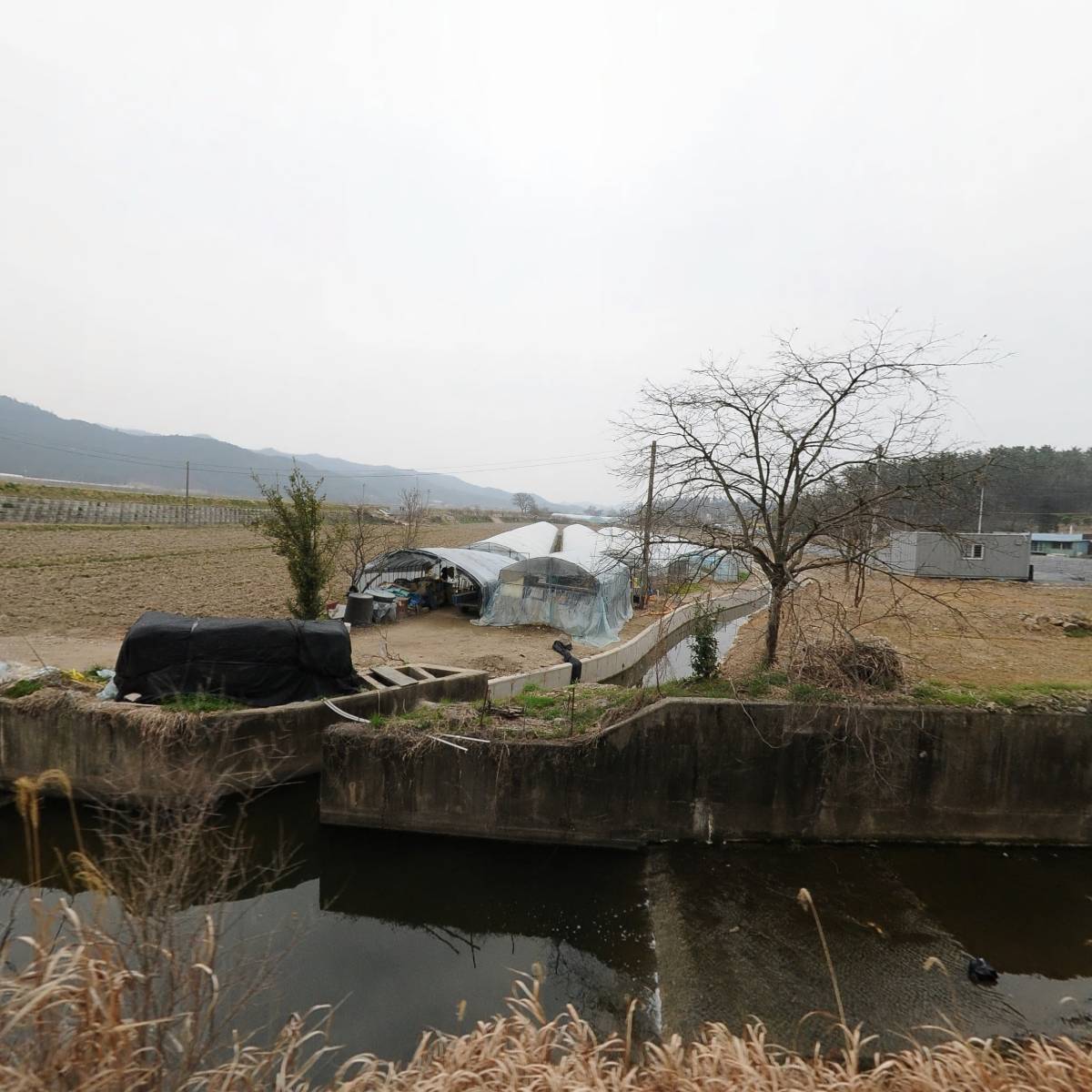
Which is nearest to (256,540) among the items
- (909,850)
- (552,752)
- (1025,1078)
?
(552,752)

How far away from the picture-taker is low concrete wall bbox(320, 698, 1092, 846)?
822 centimetres

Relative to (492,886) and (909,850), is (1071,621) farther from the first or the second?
(492,886)

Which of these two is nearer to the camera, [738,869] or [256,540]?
[738,869]

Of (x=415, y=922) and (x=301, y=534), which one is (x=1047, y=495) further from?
(x=415, y=922)

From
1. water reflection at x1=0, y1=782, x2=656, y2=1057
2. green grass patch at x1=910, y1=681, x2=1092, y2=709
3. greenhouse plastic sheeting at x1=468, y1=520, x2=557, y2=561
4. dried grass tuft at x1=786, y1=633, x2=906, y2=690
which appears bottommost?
water reflection at x1=0, y1=782, x2=656, y2=1057

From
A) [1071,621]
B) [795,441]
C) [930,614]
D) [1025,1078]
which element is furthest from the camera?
[930,614]

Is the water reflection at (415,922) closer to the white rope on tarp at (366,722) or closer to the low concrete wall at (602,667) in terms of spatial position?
the white rope on tarp at (366,722)

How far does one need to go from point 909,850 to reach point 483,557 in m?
15.7

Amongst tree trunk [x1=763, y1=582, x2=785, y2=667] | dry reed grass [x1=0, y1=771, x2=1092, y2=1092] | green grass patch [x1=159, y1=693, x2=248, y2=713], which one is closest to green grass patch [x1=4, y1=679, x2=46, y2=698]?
green grass patch [x1=159, y1=693, x2=248, y2=713]

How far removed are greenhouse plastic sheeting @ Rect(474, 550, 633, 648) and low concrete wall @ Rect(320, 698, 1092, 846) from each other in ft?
31.6

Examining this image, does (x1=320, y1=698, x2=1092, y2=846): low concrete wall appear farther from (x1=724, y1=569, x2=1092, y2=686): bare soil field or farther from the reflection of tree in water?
the reflection of tree in water

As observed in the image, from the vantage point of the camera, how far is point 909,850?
8219 millimetres

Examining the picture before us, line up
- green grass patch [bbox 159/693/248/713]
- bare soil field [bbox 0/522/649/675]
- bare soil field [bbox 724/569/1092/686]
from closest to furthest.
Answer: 1. green grass patch [bbox 159/693/248/713]
2. bare soil field [bbox 724/569/1092/686]
3. bare soil field [bbox 0/522/649/675]

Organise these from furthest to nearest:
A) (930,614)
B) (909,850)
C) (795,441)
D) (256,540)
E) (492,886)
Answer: (256,540) → (930,614) → (795,441) → (909,850) → (492,886)
